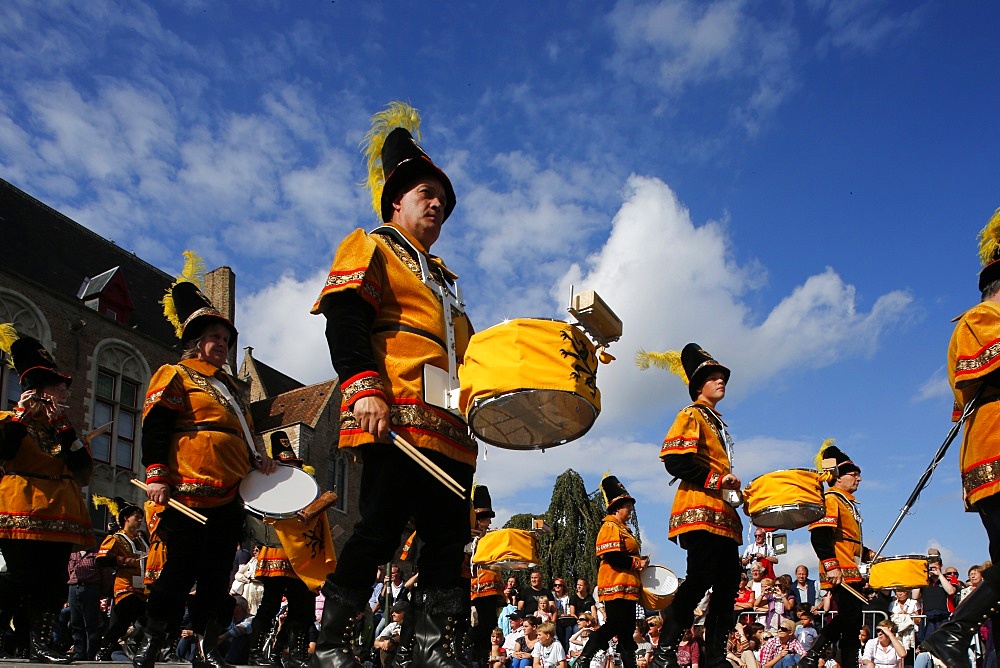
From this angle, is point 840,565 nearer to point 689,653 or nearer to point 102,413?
point 689,653

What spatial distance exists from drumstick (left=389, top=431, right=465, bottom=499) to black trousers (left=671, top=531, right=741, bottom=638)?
3651 mm

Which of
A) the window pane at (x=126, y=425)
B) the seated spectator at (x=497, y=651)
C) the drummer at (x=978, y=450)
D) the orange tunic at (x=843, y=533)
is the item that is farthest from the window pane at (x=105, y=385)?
the drummer at (x=978, y=450)

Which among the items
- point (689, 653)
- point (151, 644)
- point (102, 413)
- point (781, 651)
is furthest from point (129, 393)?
point (151, 644)

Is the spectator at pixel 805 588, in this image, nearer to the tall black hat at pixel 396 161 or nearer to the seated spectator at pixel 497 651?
the seated spectator at pixel 497 651

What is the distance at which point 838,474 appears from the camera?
1049 cm

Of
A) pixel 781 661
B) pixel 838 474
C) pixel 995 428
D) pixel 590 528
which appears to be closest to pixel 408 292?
pixel 995 428

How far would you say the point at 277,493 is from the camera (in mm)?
6062

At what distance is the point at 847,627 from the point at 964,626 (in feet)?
15.4

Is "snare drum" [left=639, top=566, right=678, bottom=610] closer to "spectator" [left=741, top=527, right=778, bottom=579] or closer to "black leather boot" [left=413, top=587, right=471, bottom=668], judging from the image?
"spectator" [left=741, top=527, right=778, bottom=579]

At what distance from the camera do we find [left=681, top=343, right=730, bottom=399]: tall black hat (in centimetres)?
791

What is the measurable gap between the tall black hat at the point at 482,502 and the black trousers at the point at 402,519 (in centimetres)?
870

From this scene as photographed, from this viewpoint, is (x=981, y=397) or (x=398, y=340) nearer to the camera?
(x=398, y=340)

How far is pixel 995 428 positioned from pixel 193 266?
8507 mm

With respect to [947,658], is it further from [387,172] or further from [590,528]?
[590,528]
